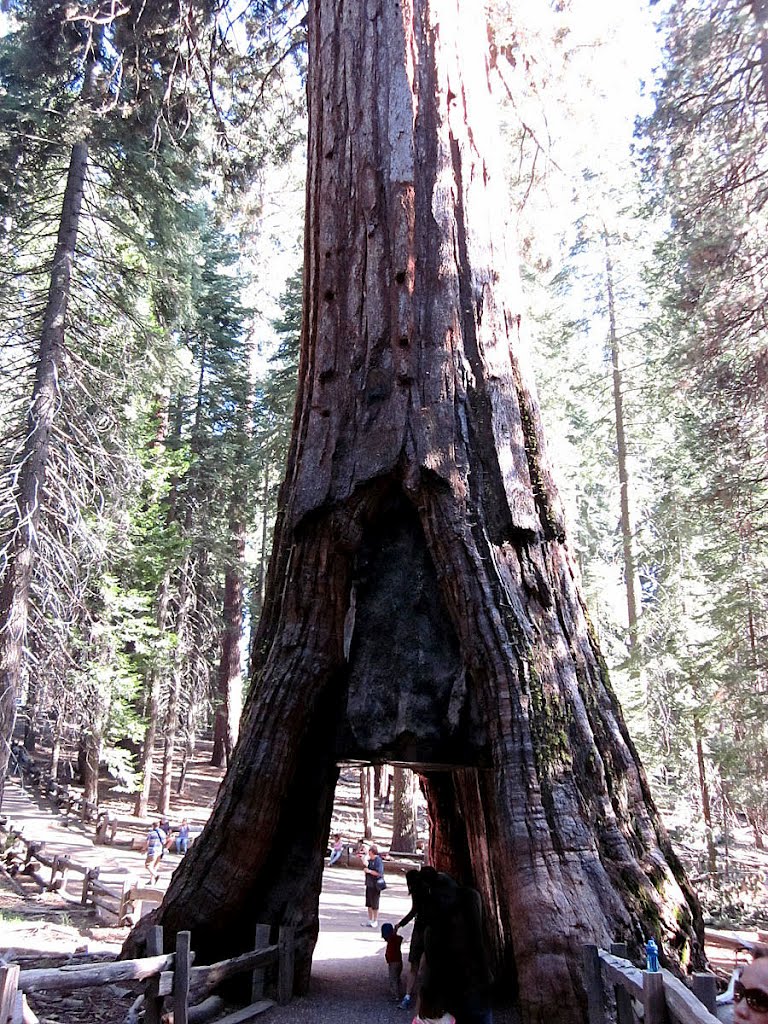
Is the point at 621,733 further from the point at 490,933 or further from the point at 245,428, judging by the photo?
the point at 245,428

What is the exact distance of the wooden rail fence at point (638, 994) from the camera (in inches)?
136

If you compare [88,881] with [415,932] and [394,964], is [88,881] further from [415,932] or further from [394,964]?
[415,932]

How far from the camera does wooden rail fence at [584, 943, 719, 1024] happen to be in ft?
11.3

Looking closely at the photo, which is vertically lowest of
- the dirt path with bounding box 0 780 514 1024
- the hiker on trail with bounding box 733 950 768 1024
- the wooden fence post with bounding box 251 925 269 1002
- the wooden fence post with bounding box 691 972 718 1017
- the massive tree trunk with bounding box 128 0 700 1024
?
the dirt path with bounding box 0 780 514 1024

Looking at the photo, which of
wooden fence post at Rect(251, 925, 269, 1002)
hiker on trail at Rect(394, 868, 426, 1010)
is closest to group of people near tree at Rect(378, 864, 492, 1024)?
hiker on trail at Rect(394, 868, 426, 1010)

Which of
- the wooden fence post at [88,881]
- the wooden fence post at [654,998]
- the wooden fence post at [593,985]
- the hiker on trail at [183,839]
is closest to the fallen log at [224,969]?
the wooden fence post at [593,985]

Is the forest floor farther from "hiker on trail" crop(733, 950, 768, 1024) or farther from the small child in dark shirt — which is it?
"hiker on trail" crop(733, 950, 768, 1024)

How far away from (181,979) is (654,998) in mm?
3167

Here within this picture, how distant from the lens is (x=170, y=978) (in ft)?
17.5

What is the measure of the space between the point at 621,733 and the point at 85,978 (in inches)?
152

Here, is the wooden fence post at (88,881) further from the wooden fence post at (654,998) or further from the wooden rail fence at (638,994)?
the wooden fence post at (654,998)

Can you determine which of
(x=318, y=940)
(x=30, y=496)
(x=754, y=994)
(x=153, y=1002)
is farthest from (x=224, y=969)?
(x=30, y=496)

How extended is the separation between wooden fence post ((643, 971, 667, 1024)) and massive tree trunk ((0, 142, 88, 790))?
10.2 m

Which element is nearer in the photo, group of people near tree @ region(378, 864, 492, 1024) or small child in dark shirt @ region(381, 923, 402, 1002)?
group of people near tree @ region(378, 864, 492, 1024)
